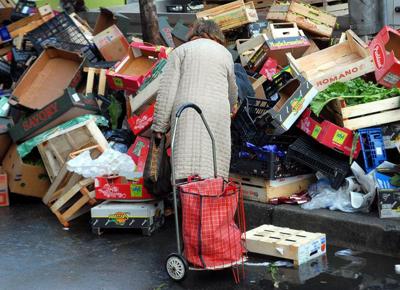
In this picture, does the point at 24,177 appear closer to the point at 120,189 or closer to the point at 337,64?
the point at 120,189

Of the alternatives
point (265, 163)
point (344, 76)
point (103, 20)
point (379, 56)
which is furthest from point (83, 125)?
point (103, 20)

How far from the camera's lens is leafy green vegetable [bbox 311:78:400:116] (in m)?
6.82

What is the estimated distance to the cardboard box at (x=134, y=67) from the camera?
858cm

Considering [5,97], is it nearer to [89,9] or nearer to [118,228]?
[118,228]

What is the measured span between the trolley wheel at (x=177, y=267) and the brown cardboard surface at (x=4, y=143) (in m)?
4.04

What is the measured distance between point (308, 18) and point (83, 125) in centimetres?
350

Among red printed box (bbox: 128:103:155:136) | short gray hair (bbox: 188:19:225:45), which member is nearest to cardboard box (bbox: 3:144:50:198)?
red printed box (bbox: 128:103:155:136)

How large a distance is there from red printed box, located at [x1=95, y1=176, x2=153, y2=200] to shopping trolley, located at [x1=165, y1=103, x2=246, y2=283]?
5.18ft

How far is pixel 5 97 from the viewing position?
31.0ft

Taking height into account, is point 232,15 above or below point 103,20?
above

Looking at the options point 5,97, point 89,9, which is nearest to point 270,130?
point 5,97

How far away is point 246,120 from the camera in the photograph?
7070mm

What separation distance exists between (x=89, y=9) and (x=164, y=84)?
10795 mm

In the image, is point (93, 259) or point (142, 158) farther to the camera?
point (142, 158)
